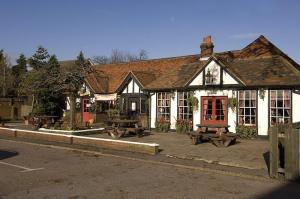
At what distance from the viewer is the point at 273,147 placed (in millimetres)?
9594

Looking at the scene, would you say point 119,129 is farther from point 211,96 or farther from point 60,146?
point 211,96

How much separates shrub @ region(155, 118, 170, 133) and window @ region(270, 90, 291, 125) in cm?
660

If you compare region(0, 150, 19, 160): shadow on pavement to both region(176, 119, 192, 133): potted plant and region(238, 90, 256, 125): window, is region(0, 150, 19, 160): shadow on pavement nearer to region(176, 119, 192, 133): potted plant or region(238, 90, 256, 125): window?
region(176, 119, 192, 133): potted plant

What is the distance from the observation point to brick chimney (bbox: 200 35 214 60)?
81.2 ft

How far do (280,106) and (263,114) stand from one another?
0.95 meters

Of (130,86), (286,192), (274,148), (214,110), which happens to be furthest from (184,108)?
(286,192)

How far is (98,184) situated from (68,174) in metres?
1.52

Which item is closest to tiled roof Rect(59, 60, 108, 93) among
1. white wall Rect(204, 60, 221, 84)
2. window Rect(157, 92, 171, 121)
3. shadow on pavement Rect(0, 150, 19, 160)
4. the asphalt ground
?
window Rect(157, 92, 171, 121)

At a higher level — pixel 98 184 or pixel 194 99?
pixel 194 99

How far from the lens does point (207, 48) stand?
24.8 metres

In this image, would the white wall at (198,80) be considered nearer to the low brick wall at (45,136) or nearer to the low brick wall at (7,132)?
the low brick wall at (45,136)

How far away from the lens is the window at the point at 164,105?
77.1ft

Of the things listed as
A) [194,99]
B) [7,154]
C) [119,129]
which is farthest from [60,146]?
[194,99]

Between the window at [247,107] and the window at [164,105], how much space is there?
4947mm
